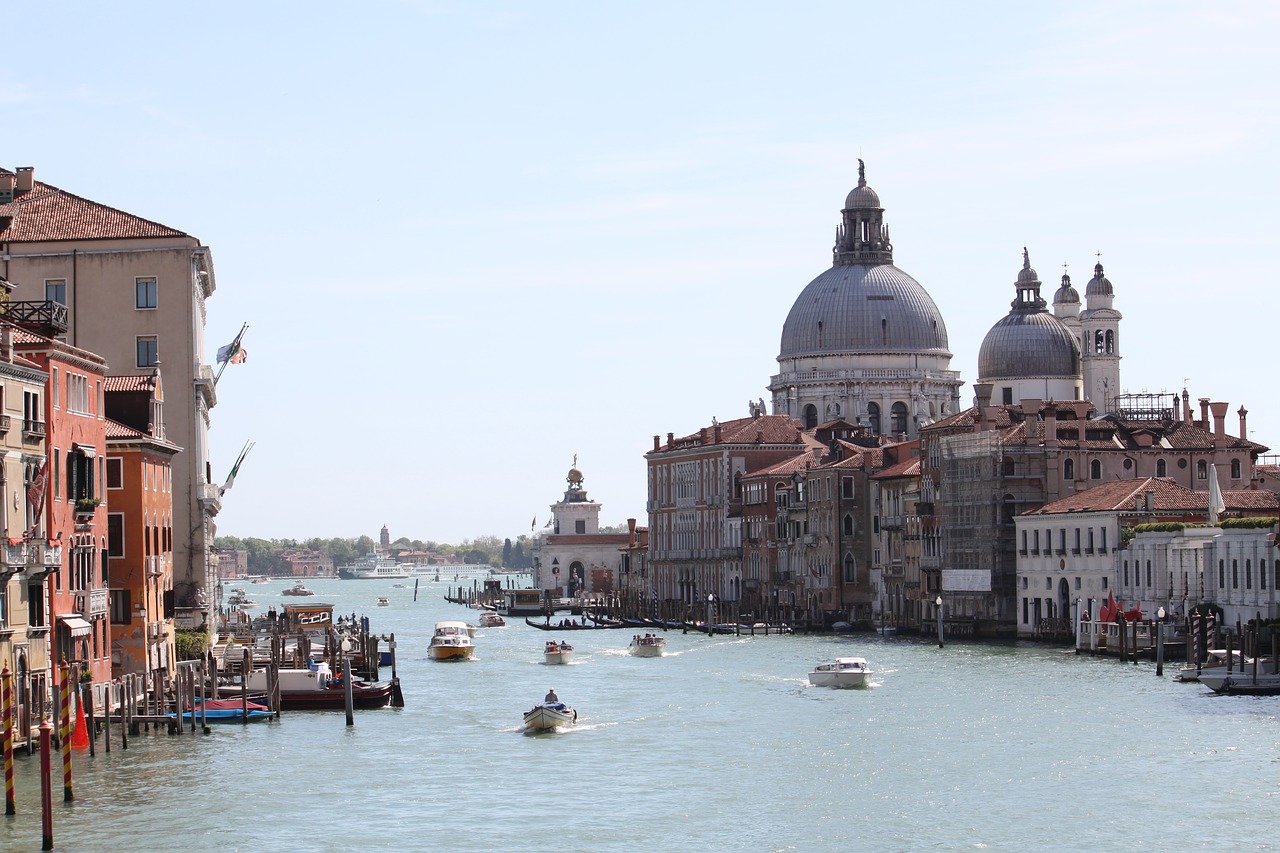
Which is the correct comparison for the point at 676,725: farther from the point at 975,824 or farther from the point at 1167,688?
the point at 975,824

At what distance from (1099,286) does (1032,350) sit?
13.5ft

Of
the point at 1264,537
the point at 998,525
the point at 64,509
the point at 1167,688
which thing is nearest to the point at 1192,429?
the point at 998,525

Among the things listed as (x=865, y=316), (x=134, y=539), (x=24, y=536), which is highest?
(x=865, y=316)

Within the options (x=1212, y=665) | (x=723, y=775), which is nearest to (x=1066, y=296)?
(x=1212, y=665)

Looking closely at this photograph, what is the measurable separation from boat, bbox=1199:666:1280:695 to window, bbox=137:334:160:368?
2341 centimetres

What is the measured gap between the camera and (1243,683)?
4747cm

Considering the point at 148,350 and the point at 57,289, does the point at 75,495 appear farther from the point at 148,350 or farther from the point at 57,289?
the point at 148,350

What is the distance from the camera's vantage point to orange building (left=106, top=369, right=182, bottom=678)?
44.2 meters

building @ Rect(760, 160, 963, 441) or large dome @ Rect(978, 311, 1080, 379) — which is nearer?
large dome @ Rect(978, 311, 1080, 379)

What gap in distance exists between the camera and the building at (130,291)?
2062 inches

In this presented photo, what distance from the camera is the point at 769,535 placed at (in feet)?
329

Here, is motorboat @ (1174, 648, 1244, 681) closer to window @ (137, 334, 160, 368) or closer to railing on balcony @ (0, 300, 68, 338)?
window @ (137, 334, 160, 368)

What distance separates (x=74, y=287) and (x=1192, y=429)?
40296mm

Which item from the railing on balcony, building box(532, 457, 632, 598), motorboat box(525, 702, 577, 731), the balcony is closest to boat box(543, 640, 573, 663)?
motorboat box(525, 702, 577, 731)
